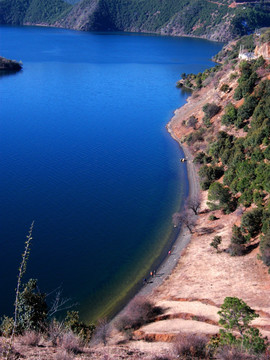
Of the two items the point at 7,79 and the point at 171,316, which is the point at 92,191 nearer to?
the point at 171,316

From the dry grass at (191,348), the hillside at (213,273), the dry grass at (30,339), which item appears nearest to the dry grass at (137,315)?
the hillside at (213,273)

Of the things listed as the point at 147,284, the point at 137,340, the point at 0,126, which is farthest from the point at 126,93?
the point at 137,340

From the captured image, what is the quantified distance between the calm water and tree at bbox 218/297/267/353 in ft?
37.7

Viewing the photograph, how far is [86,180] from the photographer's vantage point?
47.6 m

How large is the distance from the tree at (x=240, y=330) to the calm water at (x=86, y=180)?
37.7 ft

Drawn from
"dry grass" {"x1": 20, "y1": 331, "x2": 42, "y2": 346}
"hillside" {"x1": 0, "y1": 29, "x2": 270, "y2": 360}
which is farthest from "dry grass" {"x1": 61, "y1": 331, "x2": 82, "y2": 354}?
"dry grass" {"x1": 20, "y1": 331, "x2": 42, "y2": 346}

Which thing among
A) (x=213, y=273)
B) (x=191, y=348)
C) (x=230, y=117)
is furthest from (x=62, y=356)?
(x=230, y=117)

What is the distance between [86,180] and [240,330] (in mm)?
32158

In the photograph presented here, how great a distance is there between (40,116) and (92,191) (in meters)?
34.9

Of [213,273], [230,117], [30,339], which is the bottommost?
[213,273]

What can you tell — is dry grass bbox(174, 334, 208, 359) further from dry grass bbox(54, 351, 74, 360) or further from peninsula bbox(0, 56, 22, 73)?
peninsula bbox(0, 56, 22, 73)

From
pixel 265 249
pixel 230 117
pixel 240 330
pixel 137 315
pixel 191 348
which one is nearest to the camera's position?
pixel 191 348

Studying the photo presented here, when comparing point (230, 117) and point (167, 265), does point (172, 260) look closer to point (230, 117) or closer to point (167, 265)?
point (167, 265)

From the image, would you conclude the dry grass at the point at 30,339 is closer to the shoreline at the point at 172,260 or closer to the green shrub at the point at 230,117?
the shoreline at the point at 172,260
